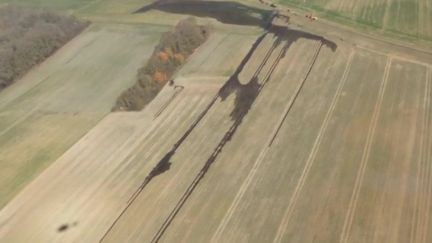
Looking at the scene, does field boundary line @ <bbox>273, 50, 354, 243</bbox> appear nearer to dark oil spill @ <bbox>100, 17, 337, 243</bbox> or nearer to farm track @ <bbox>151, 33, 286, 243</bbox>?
dark oil spill @ <bbox>100, 17, 337, 243</bbox>

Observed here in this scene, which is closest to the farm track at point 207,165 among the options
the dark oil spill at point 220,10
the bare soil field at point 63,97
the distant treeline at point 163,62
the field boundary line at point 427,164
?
the distant treeline at point 163,62

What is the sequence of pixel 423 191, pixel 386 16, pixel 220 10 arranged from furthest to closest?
pixel 220 10, pixel 386 16, pixel 423 191

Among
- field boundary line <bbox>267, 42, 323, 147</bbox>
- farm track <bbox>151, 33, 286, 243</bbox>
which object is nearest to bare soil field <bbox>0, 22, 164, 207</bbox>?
farm track <bbox>151, 33, 286, 243</bbox>

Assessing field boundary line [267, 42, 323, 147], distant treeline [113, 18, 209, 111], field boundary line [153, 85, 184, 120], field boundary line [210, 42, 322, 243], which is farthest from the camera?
distant treeline [113, 18, 209, 111]

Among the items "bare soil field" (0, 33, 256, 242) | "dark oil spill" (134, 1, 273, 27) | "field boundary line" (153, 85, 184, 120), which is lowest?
"bare soil field" (0, 33, 256, 242)

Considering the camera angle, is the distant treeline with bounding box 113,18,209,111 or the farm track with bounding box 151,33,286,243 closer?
the farm track with bounding box 151,33,286,243

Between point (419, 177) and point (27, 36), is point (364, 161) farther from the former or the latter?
point (27, 36)

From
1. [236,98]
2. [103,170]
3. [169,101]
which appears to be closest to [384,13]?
[236,98]
